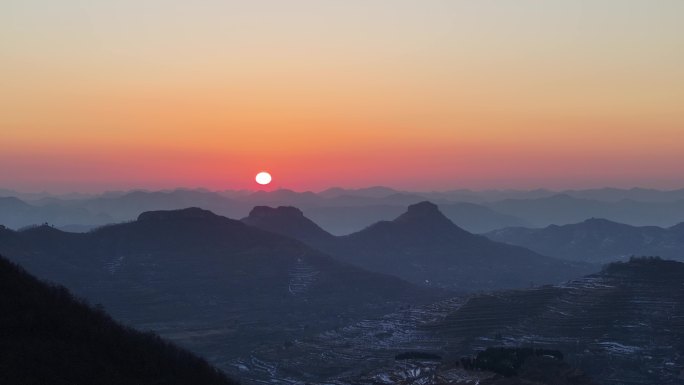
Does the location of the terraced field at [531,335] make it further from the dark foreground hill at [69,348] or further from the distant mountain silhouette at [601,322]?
the dark foreground hill at [69,348]

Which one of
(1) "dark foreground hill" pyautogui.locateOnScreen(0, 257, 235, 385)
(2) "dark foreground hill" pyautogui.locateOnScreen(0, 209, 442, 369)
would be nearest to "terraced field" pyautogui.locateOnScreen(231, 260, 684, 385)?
(2) "dark foreground hill" pyautogui.locateOnScreen(0, 209, 442, 369)

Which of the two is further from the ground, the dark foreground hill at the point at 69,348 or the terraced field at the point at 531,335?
the dark foreground hill at the point at 69,348

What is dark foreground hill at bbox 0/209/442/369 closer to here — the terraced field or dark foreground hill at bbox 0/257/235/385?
the terraced field

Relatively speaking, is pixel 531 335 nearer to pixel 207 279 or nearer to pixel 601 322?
pixel 601 322

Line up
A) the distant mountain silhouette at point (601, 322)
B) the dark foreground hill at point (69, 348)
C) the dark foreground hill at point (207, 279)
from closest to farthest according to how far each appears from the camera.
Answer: the dark foreground hill at point (69, 348) < the distant mountain silhouette at point (601, 322) < the dark foreground hill at point (207, 279)

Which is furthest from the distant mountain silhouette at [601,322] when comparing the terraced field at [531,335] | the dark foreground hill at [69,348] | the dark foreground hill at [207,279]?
Answer: the dark foreground hill at [69,348]

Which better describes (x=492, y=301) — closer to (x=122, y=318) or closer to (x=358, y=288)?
(x=358, y=288)
